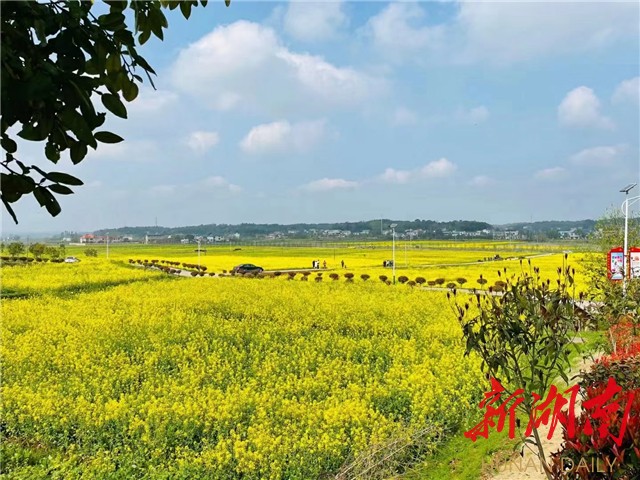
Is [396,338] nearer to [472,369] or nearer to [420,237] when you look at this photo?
[472,369]

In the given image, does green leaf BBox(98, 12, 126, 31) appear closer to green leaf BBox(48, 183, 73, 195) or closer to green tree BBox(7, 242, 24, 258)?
green leaf BBox(48, 183, 73, 195)

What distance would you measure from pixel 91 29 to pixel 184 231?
20326 centimetres

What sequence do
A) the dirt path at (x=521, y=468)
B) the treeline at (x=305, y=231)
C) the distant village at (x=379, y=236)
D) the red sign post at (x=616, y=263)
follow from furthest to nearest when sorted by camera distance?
the treeline at (x=305, y=231) < the distant village at (x=379, y=236) < the red sign post at (x=616, y=263) < the dirt path at (x=521, y=468)

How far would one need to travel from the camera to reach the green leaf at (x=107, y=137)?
116 cm

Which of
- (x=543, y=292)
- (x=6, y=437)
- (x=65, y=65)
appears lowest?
(x=6, y=437)

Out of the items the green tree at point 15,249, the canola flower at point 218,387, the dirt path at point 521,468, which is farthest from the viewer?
the green tree at point 15,249

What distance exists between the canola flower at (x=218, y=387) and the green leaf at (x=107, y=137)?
5.05 meters

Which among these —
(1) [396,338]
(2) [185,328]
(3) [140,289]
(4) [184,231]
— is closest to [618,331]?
(1) [396,338]

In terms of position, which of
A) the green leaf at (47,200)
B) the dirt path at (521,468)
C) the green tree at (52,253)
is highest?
the green leaf at (47,200)

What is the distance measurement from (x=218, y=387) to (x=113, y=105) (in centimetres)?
765

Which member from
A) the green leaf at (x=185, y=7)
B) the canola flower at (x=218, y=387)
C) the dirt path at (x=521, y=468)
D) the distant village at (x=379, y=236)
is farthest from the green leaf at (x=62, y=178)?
the distant village at (x=379, y=236)

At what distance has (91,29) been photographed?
1205mm

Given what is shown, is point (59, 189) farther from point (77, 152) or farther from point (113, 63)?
point (113, 63)

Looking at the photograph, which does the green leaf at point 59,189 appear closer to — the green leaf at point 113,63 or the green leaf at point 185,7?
the green leaf at point 113,63
